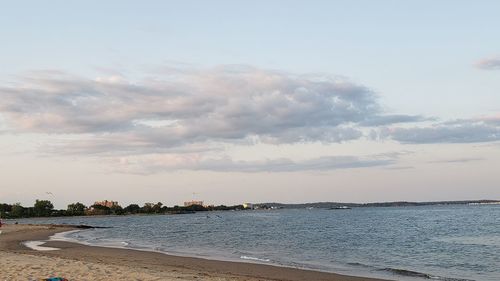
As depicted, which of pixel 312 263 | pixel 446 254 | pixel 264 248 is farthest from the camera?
pixel 264 248

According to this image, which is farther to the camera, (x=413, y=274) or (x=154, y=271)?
(x=413, y=274)

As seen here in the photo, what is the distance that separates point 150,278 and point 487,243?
3952cm

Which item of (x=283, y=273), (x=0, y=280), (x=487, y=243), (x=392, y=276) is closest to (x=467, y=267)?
(x=392, y=276)

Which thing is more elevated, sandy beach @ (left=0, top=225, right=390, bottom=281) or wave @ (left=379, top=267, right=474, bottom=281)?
sandy beach @ (left=0, top=225, right=390, bottom=281)

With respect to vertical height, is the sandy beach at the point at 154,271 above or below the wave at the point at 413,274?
above

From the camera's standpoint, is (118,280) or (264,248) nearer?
(118,280)

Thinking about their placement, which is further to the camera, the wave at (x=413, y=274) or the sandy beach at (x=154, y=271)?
the wave at (x=413, y=274)

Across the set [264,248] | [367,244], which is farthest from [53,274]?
[367,244]

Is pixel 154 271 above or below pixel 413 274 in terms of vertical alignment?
above

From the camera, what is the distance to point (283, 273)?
2853 centimetres

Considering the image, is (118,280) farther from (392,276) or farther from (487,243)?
(487,243)

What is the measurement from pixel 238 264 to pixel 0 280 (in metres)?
16.7

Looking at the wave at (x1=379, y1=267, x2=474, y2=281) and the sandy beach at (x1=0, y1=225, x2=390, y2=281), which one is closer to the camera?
the sandy beach at (x1=0, y1=225, x2=390, y2=281)

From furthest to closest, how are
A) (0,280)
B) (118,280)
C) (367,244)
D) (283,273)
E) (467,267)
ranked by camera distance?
(367,244), (467,267), (283,273), (118,280), (0,280)
